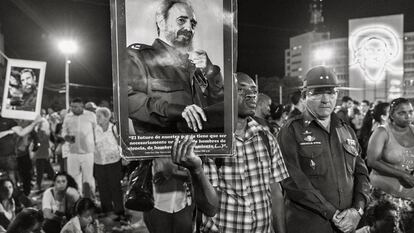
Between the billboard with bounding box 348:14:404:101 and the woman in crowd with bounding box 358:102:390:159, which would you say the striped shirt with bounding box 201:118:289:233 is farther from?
Result: the billboard with bounding box 348:14:404:101

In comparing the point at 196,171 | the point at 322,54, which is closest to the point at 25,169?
the point at 196,171

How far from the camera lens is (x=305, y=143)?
11.9ft

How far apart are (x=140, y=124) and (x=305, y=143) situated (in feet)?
6.46

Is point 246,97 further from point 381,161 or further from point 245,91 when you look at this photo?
point 381,161

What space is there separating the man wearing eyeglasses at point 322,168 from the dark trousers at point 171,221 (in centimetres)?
80

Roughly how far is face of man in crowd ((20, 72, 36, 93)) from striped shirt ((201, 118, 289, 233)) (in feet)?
12.7

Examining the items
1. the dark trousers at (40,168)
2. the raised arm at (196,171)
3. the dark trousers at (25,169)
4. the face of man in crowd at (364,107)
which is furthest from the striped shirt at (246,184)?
the face of man in crowd at (364,107)

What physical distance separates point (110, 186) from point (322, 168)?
5.05 metres

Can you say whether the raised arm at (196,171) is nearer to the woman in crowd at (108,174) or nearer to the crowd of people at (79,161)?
Answer: the crowd of people at (79,161)

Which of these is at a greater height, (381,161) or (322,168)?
(322,168)

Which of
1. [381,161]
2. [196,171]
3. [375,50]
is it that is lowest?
[381,161]

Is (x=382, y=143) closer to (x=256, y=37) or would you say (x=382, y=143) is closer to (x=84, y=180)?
(x=84, y=180)

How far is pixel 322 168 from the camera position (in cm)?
357

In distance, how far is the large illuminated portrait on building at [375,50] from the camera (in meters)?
34.4
